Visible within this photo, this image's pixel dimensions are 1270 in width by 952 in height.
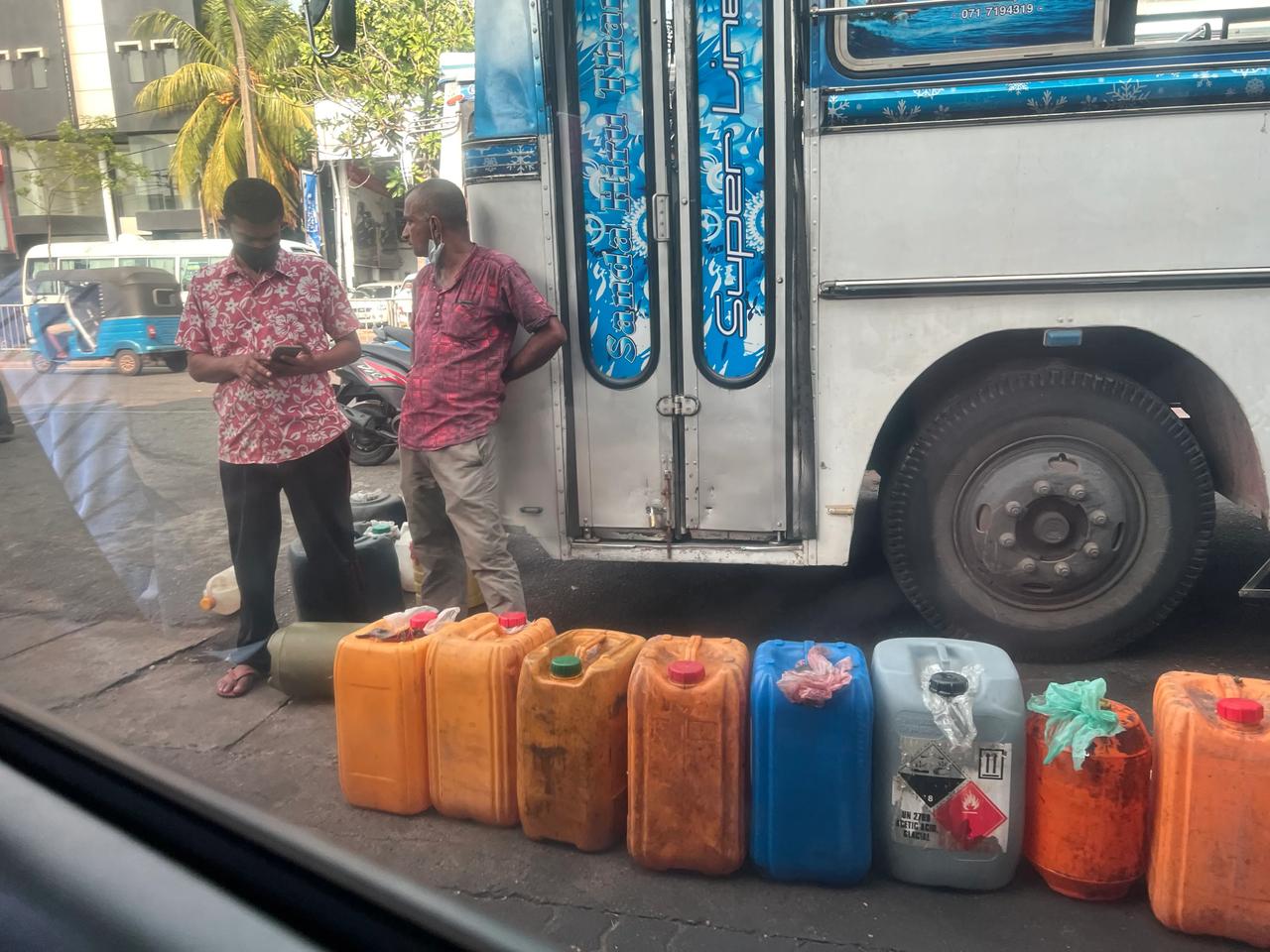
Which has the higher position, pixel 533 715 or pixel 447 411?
pixel 447 411

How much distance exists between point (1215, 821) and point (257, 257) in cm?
346

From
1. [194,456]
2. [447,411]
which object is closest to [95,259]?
[194,456]

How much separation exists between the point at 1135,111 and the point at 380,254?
102 feet

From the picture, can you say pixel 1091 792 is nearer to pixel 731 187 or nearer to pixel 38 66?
pixel 731 187

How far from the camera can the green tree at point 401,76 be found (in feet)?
56.6

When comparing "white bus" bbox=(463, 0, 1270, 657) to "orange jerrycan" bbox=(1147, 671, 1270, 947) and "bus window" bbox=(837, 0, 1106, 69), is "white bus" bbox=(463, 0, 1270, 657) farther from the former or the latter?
"orange jerrycan" bbox=(1147, 671, 1270, 947)

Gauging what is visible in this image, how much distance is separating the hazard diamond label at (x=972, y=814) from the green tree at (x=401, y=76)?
590 inches

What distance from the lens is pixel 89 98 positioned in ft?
52.9

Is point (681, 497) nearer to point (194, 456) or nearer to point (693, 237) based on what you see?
point (693, 237)

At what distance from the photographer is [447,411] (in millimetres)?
3836

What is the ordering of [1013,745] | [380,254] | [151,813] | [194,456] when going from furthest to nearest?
1. [380,254]
2. [194,456]
3. [1013,745]
4. [151,813]

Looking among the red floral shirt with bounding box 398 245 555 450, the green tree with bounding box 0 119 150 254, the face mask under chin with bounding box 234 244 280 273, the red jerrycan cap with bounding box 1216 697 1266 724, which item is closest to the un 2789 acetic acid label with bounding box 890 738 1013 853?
the red jerrycan cap with bounding box 1216 697 1266 724

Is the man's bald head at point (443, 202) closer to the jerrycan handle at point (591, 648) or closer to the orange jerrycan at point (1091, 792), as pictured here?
the jerrycan handle at point (591, 648)

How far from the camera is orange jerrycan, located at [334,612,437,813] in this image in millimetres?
2973
